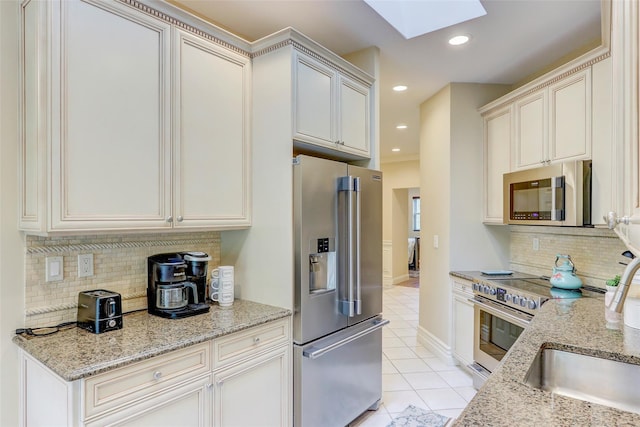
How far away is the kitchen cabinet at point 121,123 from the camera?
1517 millimetres

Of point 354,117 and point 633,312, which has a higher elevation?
point 354,117

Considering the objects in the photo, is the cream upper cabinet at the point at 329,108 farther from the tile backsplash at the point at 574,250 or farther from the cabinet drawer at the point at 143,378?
the tile backsplash at the point at 574,250

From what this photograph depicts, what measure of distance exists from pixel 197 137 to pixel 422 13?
1.85 m

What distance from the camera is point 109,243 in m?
1.95

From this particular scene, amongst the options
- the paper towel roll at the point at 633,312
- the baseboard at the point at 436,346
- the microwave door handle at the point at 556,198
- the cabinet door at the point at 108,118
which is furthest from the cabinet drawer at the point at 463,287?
the cabinet door at the point at 108,118

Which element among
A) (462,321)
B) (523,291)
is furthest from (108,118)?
(462,321)

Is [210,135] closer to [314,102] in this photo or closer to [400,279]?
[314,102]

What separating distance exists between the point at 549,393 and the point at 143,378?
146cm

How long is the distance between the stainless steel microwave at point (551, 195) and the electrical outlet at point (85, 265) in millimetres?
3002

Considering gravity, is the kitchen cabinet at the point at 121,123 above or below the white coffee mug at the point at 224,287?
above

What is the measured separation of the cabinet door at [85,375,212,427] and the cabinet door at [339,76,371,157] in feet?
5.67

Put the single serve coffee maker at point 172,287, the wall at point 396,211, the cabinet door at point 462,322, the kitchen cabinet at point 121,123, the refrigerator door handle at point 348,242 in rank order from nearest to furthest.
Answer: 1. the kitchen cabinet at point 121,123
2. the single serve coffee maker at point 172,287
3. the refrigerator door handle at point 348,242
4. the cabinet door at point 462,322
5. the wall at point 396,211

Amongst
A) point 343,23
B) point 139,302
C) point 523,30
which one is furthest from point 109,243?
point 523,30

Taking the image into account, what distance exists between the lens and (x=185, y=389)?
1.60 meters
